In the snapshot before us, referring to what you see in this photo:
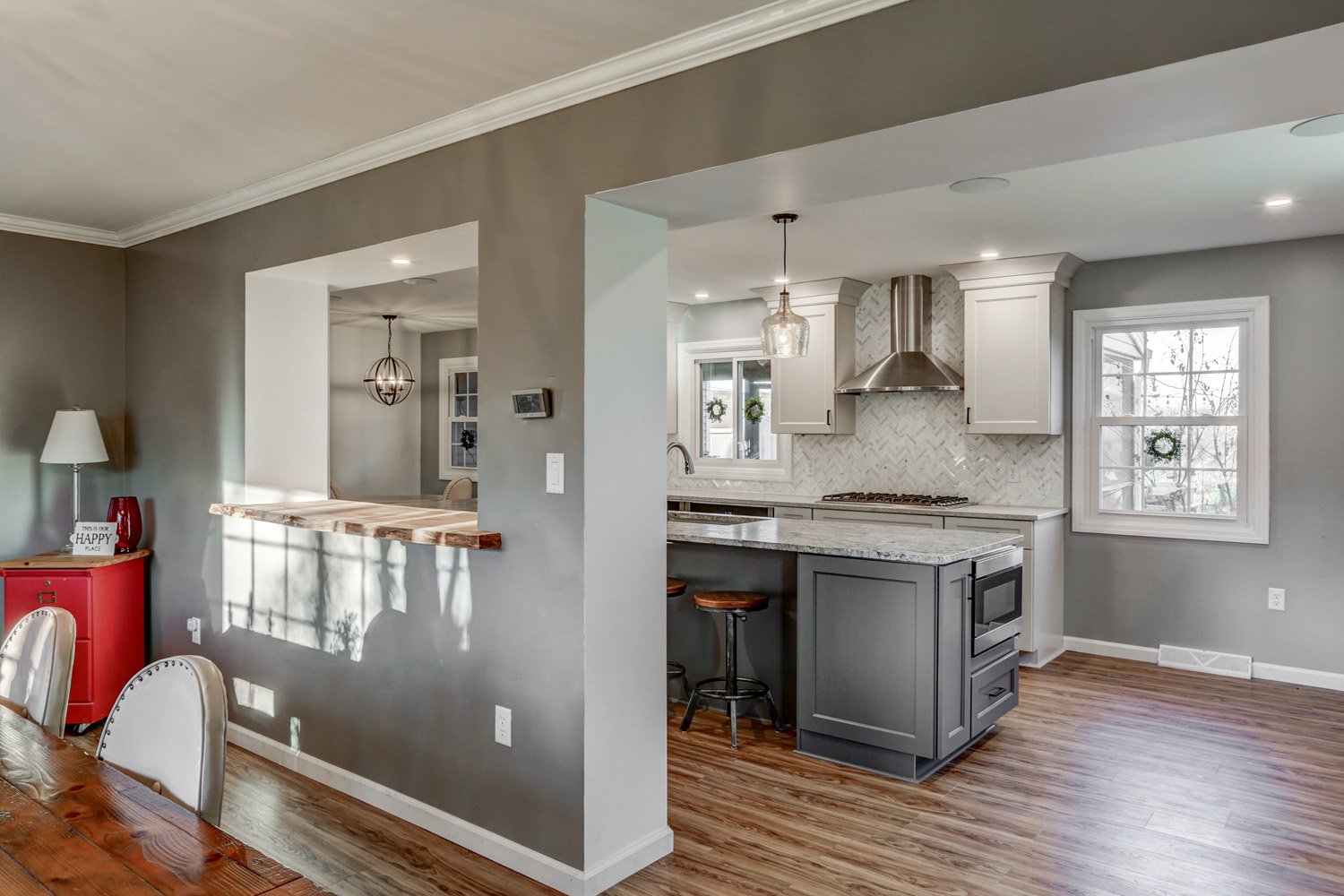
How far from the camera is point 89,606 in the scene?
4.07m

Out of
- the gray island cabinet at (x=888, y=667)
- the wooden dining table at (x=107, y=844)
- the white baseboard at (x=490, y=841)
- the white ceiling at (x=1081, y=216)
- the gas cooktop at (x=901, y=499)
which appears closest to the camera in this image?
the wooden dining table at (x=107, y=844)

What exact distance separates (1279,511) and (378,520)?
4.81 metres

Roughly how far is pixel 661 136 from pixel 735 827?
2274 millimetres

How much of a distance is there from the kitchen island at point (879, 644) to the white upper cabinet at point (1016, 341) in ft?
5.54

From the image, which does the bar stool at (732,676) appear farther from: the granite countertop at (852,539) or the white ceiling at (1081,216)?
the white ceiling at (1081,216)

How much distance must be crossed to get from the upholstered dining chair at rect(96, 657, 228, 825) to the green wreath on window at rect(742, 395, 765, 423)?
553 centimetres

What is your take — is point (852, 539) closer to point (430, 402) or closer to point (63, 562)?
point (63, 562)

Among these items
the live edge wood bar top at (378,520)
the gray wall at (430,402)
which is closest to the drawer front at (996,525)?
the live edge wood bar top at (378,520)

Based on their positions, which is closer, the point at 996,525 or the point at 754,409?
the point at 996,525

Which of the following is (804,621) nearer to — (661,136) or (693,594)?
(693,594)

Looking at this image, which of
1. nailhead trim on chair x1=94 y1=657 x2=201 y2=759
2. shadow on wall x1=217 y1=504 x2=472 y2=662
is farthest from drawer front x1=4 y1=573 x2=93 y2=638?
nailhead trim on chair x1=94 y1=657 x2=201 y2=759

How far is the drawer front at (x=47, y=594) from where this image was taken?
4020 millimetres

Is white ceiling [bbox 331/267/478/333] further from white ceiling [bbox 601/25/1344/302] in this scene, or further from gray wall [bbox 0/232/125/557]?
white ceiling [bbox 601/25/1344/302]

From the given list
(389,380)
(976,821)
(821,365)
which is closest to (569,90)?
(976,821)
